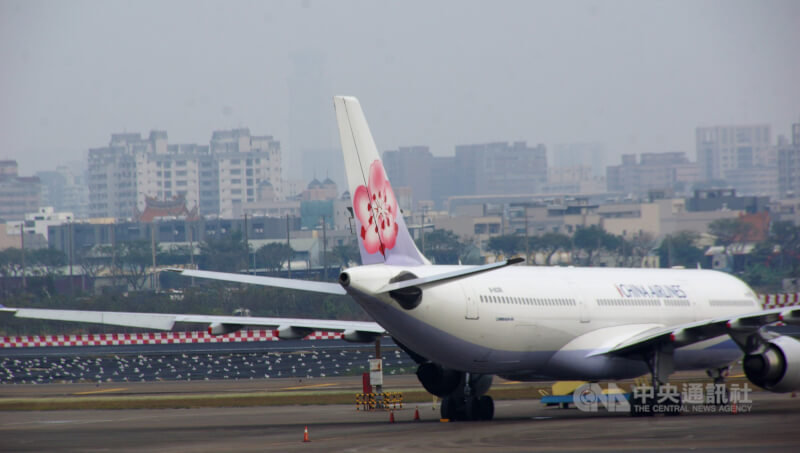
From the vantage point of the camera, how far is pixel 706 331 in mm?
29391

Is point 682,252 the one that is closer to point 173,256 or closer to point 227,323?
point 173,256

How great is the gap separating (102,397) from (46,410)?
3.56 meters

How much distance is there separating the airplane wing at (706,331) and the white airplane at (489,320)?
33mm

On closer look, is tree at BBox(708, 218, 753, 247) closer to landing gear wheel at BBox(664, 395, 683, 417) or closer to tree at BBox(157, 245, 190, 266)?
tree at BBox(157, 245, 190, 266)

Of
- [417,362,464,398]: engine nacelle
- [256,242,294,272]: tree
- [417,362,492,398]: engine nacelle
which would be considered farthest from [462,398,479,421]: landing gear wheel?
[256,242,294,272]: tree

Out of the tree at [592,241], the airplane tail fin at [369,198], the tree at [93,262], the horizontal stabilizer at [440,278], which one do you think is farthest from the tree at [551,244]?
the horizontal stabilizer at [440,278]

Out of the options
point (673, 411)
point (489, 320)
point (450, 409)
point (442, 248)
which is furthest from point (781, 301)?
point (442, 248)

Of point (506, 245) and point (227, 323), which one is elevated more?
point (227, 323)

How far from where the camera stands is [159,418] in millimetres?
32844

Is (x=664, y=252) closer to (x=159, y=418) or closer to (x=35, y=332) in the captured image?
(x=35, y=332)

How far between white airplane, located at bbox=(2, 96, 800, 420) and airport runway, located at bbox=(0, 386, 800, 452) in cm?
129
